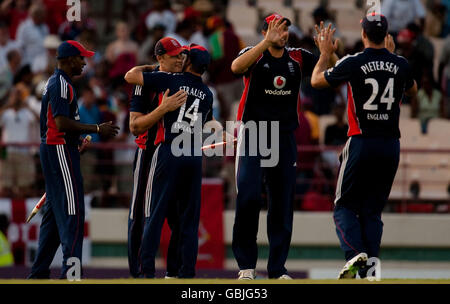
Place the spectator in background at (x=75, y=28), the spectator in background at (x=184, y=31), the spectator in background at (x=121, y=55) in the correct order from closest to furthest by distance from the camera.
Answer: the spectator in background at (x=184, y=31), the spectator in background at (x=75, y=28), the spectator in background at (x=121, y=55)

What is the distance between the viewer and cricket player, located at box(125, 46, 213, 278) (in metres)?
9.54

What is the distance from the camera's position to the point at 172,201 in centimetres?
972

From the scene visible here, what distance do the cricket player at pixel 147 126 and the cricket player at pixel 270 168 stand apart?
63 centimetres

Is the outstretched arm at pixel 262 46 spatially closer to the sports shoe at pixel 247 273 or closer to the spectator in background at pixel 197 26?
the sports shoe at pixel 247 273

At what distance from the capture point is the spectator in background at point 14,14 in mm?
18766

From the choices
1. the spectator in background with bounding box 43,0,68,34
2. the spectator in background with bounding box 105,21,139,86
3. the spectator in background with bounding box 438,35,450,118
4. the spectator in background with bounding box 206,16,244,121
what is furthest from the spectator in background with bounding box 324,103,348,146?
the spectator in background with bounding box 43,0,68,34

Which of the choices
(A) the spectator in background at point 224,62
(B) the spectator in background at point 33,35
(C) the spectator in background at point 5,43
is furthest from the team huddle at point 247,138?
(B) the spectator in background at point 33,35

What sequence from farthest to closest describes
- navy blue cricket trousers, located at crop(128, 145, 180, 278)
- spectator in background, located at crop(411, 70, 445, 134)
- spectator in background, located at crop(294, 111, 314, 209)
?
spectator in background, located at crop(411, 70, 445, 134)
spectator in background, located at crop(294, 111, 314, 209)
navy blue cricket trousers, located at crop(128, 145, 180, 278)

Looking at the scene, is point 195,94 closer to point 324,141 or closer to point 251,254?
point 251,254

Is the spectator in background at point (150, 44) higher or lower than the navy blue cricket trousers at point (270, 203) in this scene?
higher

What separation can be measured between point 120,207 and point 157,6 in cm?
460

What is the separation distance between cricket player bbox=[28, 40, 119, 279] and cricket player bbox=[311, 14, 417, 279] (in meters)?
2.24

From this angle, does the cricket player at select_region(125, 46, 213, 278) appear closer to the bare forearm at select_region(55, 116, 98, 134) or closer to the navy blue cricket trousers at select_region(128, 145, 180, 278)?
the navy blue cricket trousers at select_region(128, 145, 180, 278)
